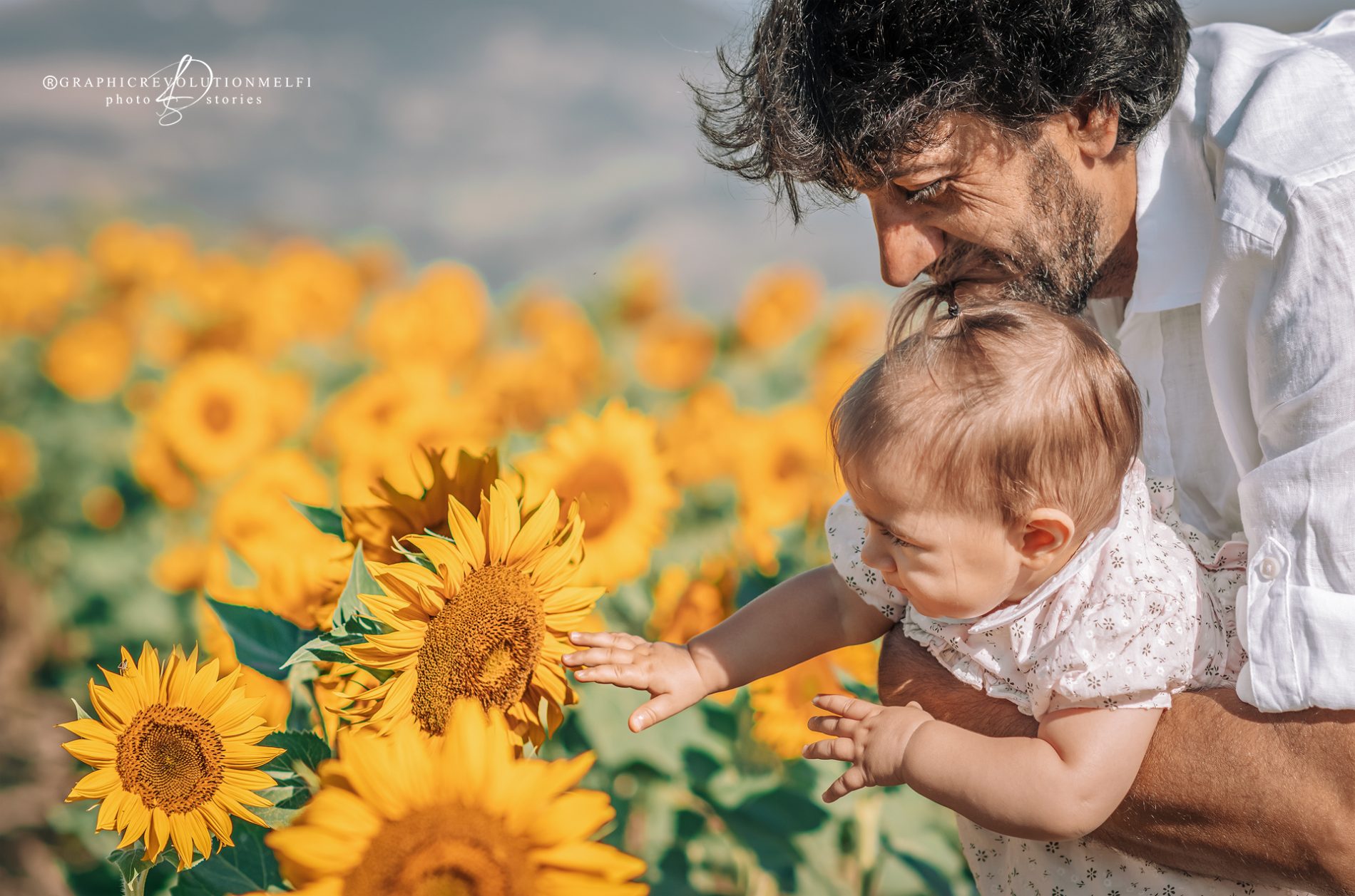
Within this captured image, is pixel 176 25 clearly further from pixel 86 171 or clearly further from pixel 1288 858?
pixel 1288 858

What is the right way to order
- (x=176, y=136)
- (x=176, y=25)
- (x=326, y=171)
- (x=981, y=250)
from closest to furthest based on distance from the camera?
(x=981, y=250)
(x=176, y=25)
(x=176, y=136)
(x=326, y=171)

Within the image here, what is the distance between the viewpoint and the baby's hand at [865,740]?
149 cm

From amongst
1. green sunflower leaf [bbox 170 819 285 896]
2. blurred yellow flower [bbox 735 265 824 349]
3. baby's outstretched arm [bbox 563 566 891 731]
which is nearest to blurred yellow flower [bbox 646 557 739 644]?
baby's outstretched arm [bbox 563 566 891 731]

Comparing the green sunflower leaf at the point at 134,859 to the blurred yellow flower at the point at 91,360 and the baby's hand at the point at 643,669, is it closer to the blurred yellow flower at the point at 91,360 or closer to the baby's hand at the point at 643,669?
the baby's hand at the point at 643,669

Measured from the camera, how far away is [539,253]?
6516 mm

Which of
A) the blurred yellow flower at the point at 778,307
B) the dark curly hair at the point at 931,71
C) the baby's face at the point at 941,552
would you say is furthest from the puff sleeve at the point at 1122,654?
the blurred yellow flower at the point at 778,307

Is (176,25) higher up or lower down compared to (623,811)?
higher up

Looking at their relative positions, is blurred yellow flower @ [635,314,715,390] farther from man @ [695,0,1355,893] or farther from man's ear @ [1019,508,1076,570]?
man's ear @ [1019,508,1076,570]

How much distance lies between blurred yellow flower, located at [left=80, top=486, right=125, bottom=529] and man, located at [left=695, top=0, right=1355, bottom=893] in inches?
96.2

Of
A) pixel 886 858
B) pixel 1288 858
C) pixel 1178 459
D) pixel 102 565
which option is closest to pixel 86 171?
pixel 102 565

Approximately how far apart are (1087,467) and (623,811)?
1.50 meters

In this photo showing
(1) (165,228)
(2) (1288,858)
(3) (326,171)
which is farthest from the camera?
(3) (326,171)

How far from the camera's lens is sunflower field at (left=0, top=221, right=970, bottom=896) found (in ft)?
3.88

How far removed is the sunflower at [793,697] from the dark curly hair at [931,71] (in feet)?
3.25
